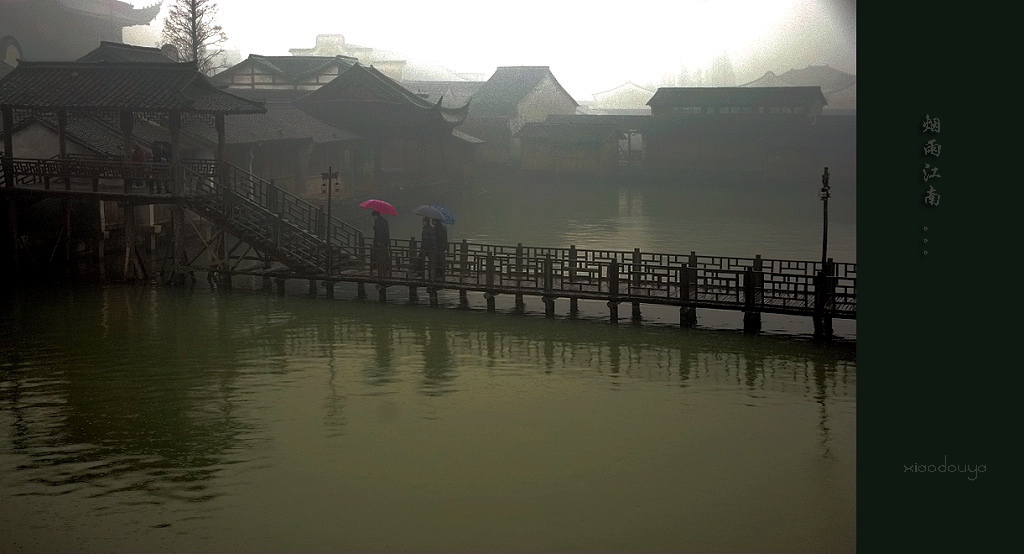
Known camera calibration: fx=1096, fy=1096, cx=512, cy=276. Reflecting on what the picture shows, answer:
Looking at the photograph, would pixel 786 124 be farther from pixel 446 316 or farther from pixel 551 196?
pixel 446 316

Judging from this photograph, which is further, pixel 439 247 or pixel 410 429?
pixel 439 247

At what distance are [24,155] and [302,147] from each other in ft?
44.0

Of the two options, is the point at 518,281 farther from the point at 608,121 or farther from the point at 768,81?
the point at 768,81

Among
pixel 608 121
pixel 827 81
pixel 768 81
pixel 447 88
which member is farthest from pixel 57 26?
pixel 768 81

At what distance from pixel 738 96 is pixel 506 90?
14680 mm

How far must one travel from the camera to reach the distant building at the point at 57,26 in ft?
175

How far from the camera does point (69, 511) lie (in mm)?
11742

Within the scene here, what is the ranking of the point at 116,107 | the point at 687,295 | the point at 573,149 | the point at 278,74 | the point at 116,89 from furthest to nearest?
the point at 573,149, the point at 278,74, the point at 116,89, the point at 116,107, the point at 687,295

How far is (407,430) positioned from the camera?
14.8m

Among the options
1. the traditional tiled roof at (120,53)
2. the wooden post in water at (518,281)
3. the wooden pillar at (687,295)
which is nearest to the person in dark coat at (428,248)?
the wooden post in water at (518,281)

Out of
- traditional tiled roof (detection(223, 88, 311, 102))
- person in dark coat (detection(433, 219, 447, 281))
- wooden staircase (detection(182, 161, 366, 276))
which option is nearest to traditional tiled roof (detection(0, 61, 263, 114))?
wooden staircase (detection(182, 161, 366, 276))

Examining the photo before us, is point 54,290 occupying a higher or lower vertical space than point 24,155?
lower
